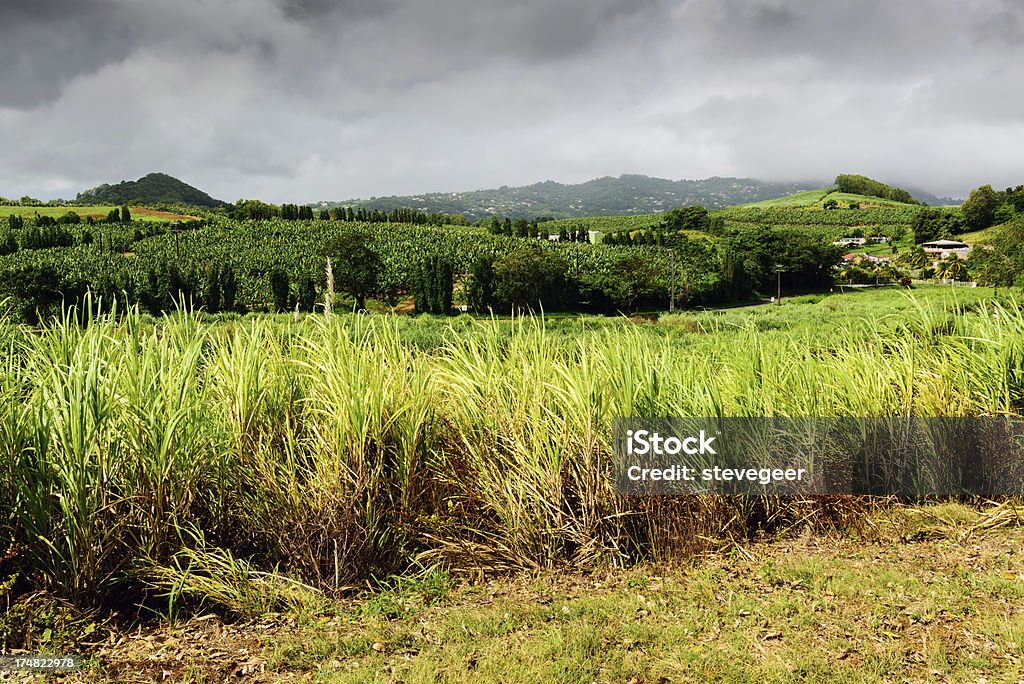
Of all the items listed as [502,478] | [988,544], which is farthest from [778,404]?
[502,478]

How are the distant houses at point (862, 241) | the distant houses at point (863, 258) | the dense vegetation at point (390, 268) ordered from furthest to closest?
the distant houses at point (862, 241)
the distant houses at point (863, 258)
the dense vegetation at point (390, 268)

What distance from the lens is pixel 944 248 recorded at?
3866 inches

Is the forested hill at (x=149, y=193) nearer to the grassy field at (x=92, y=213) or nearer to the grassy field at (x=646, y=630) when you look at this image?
the grassy field at (x=92, y=213)

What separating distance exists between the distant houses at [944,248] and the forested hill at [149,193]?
169450mm

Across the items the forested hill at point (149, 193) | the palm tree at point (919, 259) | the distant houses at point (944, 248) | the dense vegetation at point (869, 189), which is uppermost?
the forested hill at point (149, 193)

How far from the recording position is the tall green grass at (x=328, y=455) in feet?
9.34

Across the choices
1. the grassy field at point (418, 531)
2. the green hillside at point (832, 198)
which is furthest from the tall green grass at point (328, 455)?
the green hillside at point (832, 198)

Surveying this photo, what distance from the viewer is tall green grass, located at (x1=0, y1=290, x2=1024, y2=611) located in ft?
9.34

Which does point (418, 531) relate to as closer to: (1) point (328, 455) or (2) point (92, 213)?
(1) point (328, 455)

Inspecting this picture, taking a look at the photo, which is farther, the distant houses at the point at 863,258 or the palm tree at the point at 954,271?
the distant houses at the point at 863,258

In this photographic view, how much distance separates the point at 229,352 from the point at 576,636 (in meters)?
2.61

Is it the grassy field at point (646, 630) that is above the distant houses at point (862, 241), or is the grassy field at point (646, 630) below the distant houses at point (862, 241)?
below

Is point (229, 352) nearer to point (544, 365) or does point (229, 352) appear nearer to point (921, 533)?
point (544, 365)

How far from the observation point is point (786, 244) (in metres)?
89.8
